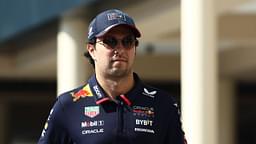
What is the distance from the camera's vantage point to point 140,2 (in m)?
14.5

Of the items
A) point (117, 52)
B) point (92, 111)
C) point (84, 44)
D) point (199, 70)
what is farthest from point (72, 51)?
point (117, 52)

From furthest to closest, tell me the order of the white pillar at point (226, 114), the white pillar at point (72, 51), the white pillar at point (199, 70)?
1. the white pillar at point (226, 114)
2. the white pillar at point (72, 51)
3. the white pillar at point (199, 70)

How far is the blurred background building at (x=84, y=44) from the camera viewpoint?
48.2 ft

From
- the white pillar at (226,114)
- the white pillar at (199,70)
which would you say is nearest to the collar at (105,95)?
the white pillar at (199,70)

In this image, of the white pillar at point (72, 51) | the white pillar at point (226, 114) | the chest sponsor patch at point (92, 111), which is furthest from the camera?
the white pillar at point (226, 114)

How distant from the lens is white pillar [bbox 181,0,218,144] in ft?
40.4

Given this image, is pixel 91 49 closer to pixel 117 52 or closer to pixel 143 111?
pixel 117 52

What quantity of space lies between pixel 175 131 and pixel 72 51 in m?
13.0

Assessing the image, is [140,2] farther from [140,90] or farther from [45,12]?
[140,90]

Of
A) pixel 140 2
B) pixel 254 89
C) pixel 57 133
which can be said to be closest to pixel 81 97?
pixel 57 133

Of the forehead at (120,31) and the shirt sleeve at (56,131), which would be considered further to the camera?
the shirt sleeve at (56,131)

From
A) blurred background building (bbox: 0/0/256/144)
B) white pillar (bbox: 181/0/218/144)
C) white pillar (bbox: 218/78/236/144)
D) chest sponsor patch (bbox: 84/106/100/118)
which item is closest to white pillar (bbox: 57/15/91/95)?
blurred background building (bbox: 0/0/256/144)

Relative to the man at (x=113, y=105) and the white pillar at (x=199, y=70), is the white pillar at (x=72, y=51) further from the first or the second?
the man at (x=113, y=105)

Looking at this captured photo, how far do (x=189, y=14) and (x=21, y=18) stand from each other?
6.48m
